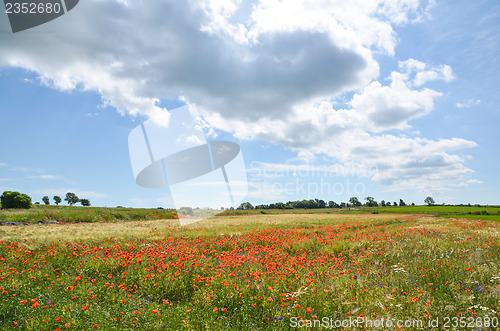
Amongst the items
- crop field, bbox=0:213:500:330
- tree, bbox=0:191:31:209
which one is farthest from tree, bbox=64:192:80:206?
crop field, bbox=0:213:500:330

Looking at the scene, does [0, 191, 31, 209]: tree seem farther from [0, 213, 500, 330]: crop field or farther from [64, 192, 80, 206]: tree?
[64, 192, 80, 206]: tree

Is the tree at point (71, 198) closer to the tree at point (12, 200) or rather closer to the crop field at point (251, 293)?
the tree at point (12, 200)

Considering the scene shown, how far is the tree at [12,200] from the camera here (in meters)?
42.5

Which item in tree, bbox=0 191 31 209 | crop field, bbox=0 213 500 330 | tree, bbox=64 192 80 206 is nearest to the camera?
crop field, bbox=0 213 500 330

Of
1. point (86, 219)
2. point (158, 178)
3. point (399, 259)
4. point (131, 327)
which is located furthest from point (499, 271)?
point (86, 219)

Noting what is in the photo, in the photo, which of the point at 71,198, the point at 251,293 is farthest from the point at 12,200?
the point at 71,198

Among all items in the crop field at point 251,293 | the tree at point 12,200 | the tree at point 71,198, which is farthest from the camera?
the tree at point 71,198

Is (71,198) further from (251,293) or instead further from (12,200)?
(251,293)

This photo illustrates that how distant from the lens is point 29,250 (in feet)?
35.0

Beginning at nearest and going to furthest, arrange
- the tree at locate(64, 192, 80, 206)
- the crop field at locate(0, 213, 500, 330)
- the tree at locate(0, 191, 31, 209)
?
the crop field at locate(0, 213, 500, 330)
the tree at locate(0, 191, 31, 209)
the tree at locate(64, 192, 80, 206)

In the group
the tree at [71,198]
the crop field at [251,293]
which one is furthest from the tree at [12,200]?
the tree at [71,198]

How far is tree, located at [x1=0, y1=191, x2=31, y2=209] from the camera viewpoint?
4250cm

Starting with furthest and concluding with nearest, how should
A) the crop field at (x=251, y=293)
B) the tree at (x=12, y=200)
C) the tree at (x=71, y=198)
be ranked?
the tree at (x=71, y=198) < the tree at (x=12, y=200) < the crop field at (x=251, y=293)

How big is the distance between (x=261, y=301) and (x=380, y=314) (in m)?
2.39
